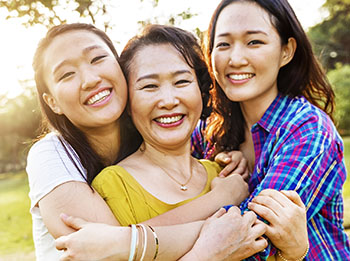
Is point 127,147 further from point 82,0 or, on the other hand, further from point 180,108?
point 82,0

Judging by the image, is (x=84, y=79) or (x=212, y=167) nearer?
(x=84, y=79)

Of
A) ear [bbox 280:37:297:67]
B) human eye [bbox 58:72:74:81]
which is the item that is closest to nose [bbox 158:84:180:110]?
human eye [bbox 58:72:74:81]

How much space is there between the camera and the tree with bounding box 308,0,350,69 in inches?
1318

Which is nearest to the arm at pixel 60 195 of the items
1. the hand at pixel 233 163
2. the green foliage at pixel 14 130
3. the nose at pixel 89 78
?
the nose at pixel 89 78

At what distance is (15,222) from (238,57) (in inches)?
395

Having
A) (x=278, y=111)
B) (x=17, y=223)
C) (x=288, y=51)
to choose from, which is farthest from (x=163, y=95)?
(x=17, y=223)

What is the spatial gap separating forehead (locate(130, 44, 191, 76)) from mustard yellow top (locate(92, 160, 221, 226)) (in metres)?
0.66

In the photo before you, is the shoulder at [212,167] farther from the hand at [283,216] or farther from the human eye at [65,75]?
the human eye at [65,75]

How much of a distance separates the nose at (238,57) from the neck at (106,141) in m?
0.97

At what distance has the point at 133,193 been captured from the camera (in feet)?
8.43

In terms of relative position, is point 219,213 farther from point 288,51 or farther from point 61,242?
point 288,51

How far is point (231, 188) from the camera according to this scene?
2895 millimetres

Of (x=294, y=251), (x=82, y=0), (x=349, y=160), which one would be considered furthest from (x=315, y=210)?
(x=349, y=160)

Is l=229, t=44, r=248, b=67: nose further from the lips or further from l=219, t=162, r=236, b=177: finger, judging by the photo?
the lips
